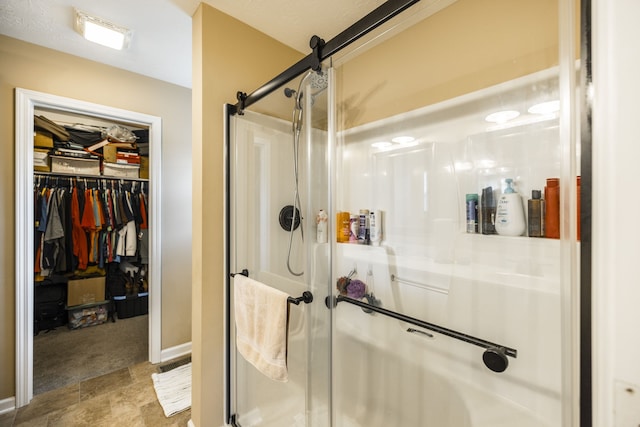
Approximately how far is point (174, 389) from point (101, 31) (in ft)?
8.07

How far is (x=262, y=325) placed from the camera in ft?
4.24

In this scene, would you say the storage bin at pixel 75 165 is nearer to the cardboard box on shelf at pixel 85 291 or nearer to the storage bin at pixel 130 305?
the cardboard box on shelf at pixel 85 291

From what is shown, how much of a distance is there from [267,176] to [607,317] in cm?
135

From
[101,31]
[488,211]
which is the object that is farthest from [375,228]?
[101,31]

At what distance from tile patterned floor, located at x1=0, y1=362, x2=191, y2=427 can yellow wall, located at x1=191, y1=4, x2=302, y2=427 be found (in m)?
0.43

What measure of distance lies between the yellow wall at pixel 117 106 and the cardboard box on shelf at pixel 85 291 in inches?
61.5

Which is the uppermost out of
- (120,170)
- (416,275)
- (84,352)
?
(120,170)

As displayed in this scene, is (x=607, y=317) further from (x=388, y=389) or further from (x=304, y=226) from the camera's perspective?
(x=388, y=389)

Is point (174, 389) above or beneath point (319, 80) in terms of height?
beneath

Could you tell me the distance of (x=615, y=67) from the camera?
377mm

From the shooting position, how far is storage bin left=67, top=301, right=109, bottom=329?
3.05m

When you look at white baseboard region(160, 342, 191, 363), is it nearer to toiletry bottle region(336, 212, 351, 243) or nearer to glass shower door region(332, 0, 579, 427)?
glass shower door region(332, 0, 579, 427)

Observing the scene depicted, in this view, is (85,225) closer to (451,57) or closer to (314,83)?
(314,83)

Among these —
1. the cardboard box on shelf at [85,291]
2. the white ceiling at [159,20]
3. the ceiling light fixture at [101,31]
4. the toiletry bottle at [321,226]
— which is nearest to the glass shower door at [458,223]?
the toiletry bottle at [321,226]
